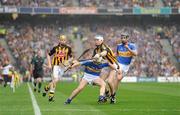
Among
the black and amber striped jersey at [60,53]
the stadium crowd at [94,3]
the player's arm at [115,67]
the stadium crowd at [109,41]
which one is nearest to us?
the player's arm at [115,67]

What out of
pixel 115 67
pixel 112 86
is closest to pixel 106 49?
pixel 115 67

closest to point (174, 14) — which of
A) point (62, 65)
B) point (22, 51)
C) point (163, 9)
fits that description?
point (163, 9)

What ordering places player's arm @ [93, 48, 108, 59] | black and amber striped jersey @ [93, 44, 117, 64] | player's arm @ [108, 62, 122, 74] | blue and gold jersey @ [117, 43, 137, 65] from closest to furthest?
player's arm @ [93, 48, 108, 59], black and amber striped jersey @ [93, 44, 117, 64], player's arm @ [108, 62, 122, 74], blue and gold jersey @ [117, 43, 137, 65]

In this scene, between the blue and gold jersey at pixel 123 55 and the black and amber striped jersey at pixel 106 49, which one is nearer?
the black and amber striped jersey at pixel 106 49

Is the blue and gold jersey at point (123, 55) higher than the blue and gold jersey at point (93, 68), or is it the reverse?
the blue and gold jersey at point (123, 55)

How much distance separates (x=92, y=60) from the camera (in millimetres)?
18375

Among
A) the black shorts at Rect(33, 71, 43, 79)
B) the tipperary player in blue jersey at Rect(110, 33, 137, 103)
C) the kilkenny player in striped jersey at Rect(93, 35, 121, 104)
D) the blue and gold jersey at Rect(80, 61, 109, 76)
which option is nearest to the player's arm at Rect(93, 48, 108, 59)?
the kilkenny player in striped jersey at Rect(93, 35, 121, 104)

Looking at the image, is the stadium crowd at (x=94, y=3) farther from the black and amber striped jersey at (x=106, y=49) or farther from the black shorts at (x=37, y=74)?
the black and amber striped jersey at (x=106, y=49)

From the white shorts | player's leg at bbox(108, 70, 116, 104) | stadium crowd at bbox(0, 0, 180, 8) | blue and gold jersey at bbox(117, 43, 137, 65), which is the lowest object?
player's leg at bbox(108, 70, 116, 104)

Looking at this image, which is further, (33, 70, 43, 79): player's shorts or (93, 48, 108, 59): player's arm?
(33, 70, 43, 79): player's shorts

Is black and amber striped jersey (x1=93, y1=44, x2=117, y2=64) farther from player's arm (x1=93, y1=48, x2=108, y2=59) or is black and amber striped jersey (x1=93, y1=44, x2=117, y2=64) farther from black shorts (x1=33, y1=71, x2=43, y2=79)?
black shorts (x1=33, y1=71, x2=43, y2=79)

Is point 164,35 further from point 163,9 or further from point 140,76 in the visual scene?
point 140,76

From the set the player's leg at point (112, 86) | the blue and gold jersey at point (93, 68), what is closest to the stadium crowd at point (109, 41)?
the player's leg at point (112, 86)

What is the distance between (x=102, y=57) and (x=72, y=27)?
45816mm
